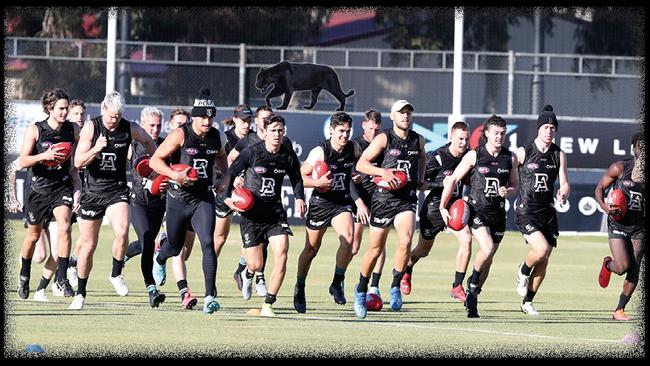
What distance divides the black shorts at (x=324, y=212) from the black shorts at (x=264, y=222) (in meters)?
0.65

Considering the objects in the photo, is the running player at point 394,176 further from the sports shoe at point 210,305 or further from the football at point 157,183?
the football at point 157,183

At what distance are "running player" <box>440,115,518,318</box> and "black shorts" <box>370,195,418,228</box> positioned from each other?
45 cm

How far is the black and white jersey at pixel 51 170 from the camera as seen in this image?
50.7 feet

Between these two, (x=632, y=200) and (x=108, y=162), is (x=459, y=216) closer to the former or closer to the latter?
(x=632, y=200)

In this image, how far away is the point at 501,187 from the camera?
616 inches

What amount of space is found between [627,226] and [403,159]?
2.49 meters

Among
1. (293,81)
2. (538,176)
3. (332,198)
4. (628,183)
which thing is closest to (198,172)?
(332,198)

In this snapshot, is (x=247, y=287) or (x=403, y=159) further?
(x=247, y=287)

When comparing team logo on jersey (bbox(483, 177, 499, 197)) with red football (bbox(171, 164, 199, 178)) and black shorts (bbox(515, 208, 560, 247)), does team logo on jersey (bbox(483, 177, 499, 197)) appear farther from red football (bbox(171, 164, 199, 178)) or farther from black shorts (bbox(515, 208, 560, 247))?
red football (bbox(171, 164, 199, 178))

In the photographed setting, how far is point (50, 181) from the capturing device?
51.7 ft

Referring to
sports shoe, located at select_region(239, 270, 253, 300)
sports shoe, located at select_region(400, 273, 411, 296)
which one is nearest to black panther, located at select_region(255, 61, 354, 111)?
sports shoe, located at select_region(400, 273, 411, 296)

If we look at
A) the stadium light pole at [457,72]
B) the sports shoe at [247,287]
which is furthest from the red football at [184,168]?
the stadium light pole at [457,72]

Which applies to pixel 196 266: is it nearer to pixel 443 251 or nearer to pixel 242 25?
pixel 443 251

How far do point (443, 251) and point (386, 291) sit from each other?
890 cm
